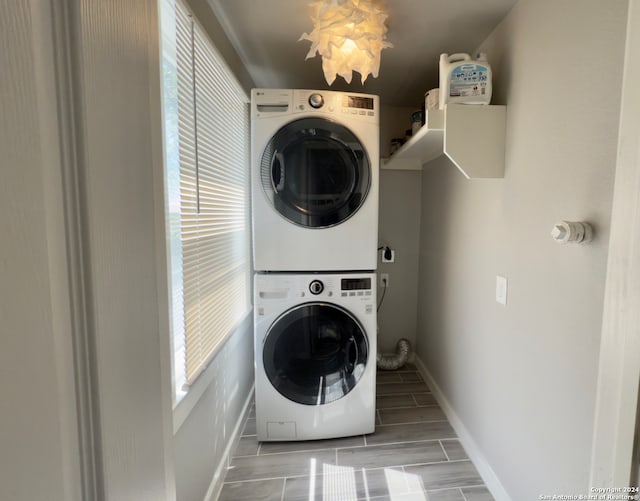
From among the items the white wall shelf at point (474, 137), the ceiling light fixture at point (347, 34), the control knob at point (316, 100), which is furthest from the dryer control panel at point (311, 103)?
the white wall shelf at point (474, 137)

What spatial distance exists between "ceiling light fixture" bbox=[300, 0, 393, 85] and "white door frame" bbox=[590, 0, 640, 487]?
93cm

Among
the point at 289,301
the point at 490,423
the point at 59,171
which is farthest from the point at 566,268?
the point at 59,171

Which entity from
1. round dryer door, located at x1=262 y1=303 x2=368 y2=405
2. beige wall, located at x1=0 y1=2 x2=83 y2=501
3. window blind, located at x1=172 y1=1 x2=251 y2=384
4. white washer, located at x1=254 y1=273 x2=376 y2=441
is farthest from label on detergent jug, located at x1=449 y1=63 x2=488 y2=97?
beige wall, located at x1=0 y1=2 x2=83 y2=501

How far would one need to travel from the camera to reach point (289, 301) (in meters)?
1.64

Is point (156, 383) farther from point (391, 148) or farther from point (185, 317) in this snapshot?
point (391, 148)

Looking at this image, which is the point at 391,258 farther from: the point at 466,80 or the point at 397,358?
the point at 466,80

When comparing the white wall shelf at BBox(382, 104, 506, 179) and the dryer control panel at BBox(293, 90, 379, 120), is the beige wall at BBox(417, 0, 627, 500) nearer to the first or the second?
the white wall shelf at BBox(382, 104, 506, 179)

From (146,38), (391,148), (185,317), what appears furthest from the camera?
(391,148)

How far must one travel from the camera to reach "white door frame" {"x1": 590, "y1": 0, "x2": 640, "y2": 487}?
488 mm

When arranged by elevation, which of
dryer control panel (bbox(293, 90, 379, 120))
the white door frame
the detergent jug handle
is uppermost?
the detergent jug handle

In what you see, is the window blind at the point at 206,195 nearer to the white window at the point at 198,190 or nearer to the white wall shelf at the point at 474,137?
the white window at the point at 198,190

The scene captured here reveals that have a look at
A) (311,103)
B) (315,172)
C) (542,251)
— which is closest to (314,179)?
(315,172)

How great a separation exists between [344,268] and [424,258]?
1.05 metres

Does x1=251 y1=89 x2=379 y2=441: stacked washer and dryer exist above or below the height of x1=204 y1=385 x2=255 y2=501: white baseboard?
above
